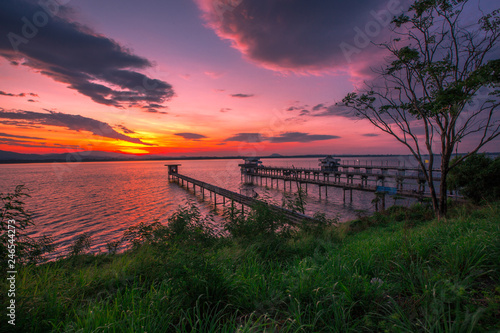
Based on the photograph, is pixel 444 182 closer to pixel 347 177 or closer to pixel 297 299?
pixel 297 299

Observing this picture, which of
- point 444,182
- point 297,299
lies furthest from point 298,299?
point 444,182

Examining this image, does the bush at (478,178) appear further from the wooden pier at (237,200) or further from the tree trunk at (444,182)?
the wooden pier at (237,200)

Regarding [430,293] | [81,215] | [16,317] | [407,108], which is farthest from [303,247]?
[81,215]

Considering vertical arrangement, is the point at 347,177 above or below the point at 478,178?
below

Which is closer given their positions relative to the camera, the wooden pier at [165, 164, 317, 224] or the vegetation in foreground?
the vegetation in foreground

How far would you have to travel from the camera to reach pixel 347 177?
4375cm

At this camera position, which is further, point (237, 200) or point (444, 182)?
point (237, 200)

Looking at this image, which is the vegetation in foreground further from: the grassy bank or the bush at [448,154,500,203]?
the bush at [448,154,500,203]

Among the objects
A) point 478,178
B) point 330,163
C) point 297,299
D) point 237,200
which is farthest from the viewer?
point 330,163

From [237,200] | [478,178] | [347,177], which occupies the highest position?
[478,178]

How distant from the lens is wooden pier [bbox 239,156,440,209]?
29281 millimetres

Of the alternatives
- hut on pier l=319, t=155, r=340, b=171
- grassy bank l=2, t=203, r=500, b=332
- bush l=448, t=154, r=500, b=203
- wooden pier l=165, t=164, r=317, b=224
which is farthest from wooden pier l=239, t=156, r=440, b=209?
grassy bank l=2, t=203, r=500, b=332

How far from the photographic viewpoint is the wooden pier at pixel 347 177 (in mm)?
29281

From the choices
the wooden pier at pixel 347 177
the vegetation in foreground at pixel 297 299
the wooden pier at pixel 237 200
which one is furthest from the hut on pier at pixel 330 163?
the vegetation in foreground at pixel 297 299
